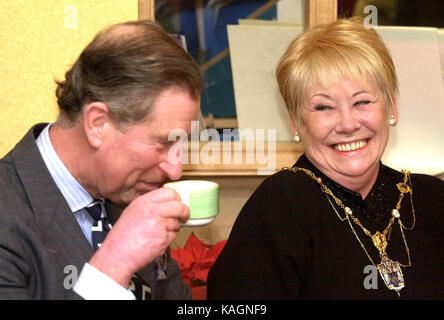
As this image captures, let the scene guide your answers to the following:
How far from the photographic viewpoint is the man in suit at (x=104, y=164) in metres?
1.00

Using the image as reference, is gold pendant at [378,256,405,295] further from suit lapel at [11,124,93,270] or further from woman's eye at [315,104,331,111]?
suit lapel at [11,124,93,270]

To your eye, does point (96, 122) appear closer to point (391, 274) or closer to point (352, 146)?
point (352, 146)

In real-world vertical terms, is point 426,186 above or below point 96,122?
below

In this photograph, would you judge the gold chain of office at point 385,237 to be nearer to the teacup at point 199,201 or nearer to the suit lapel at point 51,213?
the teacup at point 199,201

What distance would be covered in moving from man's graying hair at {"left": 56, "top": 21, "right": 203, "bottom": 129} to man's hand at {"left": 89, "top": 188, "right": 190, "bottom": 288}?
191mm

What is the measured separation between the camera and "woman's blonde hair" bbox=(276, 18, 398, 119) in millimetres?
1448

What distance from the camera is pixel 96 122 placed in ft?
3.67

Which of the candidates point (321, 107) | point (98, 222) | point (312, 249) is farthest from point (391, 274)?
point (98, 222)

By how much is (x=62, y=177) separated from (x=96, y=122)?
0.13 metres
